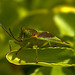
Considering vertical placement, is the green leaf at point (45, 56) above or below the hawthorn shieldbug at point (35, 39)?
below

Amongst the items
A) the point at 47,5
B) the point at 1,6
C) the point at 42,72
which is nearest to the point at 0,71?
the point at 42,72

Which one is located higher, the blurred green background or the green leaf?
the blurred green background

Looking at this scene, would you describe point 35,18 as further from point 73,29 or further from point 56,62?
point 56,62

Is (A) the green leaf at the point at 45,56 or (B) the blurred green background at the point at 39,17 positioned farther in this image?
(B) the blurred green background at the point at 39,17

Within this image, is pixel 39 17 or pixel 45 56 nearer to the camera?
pixel 45 56

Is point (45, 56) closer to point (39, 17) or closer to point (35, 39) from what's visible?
point (35, 39)

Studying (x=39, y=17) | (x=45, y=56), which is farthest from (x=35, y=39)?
(x=39, y=17)

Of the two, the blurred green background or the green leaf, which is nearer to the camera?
the green leaf

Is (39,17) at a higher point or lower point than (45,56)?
higher
